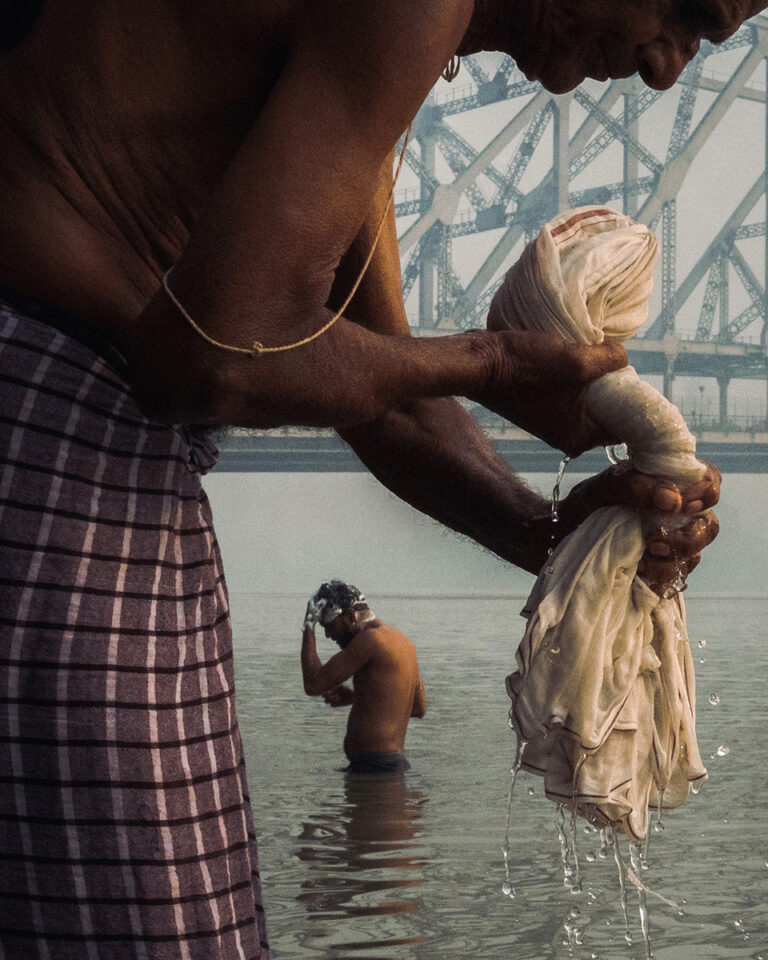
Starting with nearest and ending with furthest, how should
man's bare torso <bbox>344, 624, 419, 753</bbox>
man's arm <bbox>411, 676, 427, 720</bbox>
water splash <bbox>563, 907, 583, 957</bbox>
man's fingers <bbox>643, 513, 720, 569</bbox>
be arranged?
man's fingers <bbox>643, 513, 720, 569</bbox> < water splash <bbox>563, 907, 583, 957</bbox> < man's bare torso <bbox>344, 624, 419, 753</bbox> < man's arm <bbox>411, 676, 427, 720</bbox>

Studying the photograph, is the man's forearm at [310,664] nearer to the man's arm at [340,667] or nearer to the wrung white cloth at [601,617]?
the man's arm at [340,667]

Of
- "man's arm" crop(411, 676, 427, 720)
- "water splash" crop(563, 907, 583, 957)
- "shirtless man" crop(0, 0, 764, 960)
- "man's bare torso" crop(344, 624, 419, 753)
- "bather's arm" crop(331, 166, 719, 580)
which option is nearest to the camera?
"shirtless man" crop(0, 0, 764, 960)

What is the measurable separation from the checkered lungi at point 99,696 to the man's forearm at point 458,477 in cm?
36

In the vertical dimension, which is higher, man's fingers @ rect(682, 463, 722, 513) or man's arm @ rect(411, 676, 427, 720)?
man's fingers @ rect(682, 463, 722, 513)

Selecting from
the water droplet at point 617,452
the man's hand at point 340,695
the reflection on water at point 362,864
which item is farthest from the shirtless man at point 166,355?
the man's hand at point 340,695

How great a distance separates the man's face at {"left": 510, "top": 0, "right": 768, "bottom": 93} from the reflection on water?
2.64 m

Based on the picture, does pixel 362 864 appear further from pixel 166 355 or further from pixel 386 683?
pixel 166 355

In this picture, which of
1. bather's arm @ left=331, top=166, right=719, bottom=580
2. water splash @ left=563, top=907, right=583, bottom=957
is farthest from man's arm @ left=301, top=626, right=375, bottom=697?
bather's arm @ left=331, top=166, right=719, bottom=580

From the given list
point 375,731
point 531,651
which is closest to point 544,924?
point 375,731

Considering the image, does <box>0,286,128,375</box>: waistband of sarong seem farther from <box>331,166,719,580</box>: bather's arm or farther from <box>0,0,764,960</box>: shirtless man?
<box>331,166,719,580</box>: bather's arm

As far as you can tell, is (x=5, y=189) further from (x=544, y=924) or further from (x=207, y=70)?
(x=544, y=924)

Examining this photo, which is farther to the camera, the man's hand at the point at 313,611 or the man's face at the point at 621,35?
the man's hand at the point at 313,611

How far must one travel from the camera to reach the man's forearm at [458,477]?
1.39m

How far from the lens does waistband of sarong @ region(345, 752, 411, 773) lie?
621 cm
